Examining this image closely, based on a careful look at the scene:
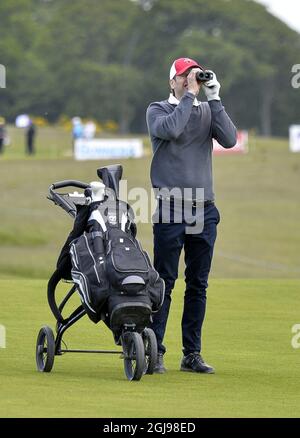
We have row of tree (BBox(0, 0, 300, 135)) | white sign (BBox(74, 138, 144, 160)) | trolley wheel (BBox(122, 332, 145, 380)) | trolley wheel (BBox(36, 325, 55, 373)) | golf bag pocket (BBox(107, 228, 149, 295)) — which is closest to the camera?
trolley wheel (BBox(122, 332, 145, 380))

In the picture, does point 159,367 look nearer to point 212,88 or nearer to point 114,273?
point 114,273

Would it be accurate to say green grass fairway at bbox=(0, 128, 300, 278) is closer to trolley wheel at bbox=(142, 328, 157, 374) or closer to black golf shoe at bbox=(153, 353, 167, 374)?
black golf shoe at bbox=(153, 353, 167, 374)

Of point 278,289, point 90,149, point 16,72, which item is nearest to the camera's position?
point 278,289

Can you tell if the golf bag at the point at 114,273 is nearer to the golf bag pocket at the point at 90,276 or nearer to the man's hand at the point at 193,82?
the golf bag pocket at the point at 90,276

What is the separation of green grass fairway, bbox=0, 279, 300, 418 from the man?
17.4 inches

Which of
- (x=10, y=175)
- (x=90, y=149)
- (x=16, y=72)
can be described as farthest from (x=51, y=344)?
(x=16, y=72)

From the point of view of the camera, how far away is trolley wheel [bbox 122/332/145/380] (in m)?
8.48

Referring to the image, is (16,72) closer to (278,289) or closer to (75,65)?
(75,65)

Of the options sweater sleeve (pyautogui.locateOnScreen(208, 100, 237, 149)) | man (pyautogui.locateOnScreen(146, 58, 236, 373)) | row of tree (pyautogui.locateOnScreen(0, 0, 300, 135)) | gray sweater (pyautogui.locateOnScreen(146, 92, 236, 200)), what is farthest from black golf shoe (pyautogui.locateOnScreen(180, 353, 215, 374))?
Answer: row of tree (pyautogui.locateOnScreen(0, 0, 300, 135))

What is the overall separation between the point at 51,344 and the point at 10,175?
40.0 meters

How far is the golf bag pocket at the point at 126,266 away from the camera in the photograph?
8.64 m

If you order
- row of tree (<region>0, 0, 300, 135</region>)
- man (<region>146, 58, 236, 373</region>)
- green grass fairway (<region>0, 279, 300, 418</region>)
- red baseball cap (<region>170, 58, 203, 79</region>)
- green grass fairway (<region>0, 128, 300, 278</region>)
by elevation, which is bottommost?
green grass fairway (<region>0, 279, 300, 418</region>)

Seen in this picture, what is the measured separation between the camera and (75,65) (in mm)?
107500

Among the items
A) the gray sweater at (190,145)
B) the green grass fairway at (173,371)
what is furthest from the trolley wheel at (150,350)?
the gray sweater at (190,145)
